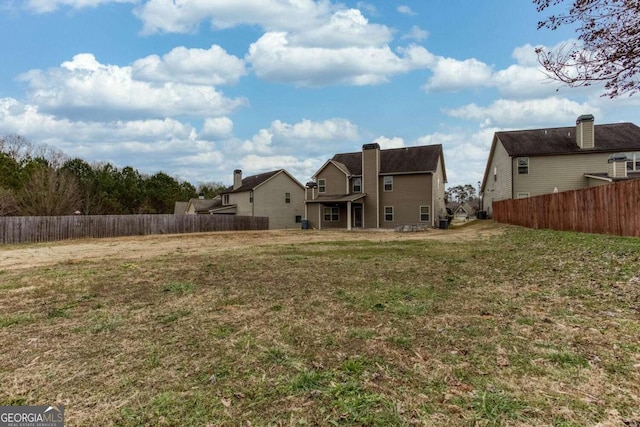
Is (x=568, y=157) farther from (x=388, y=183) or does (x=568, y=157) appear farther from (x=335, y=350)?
(x=335, y=350)

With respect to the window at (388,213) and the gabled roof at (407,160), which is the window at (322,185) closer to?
the gabled roof at (407,160)

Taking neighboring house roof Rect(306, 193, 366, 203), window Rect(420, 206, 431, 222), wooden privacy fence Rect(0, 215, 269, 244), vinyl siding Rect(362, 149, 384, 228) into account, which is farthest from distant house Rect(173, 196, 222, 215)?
window Rect(420, 206, 431, 222)

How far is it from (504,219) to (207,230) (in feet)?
72.6

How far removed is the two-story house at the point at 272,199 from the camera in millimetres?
34844

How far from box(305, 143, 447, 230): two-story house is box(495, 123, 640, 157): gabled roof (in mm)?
5569

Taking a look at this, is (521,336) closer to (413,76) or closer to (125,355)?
(125,355)

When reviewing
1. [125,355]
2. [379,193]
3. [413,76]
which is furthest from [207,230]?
[125,355]

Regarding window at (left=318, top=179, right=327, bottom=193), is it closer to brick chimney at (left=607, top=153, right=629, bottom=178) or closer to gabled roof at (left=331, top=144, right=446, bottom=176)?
gabled roof at (left=331, top=144, right=446, bottom=176)

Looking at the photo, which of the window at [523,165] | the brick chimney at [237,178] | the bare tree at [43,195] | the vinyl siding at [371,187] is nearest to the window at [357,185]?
the vinyl siding at [371,187]

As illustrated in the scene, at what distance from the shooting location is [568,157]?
876 inches

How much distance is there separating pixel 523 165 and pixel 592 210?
13.2 meters

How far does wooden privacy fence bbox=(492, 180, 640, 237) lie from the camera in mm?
9367

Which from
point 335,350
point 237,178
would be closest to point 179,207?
point 237,178

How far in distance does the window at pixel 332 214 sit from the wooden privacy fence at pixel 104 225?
6587 millimetres
